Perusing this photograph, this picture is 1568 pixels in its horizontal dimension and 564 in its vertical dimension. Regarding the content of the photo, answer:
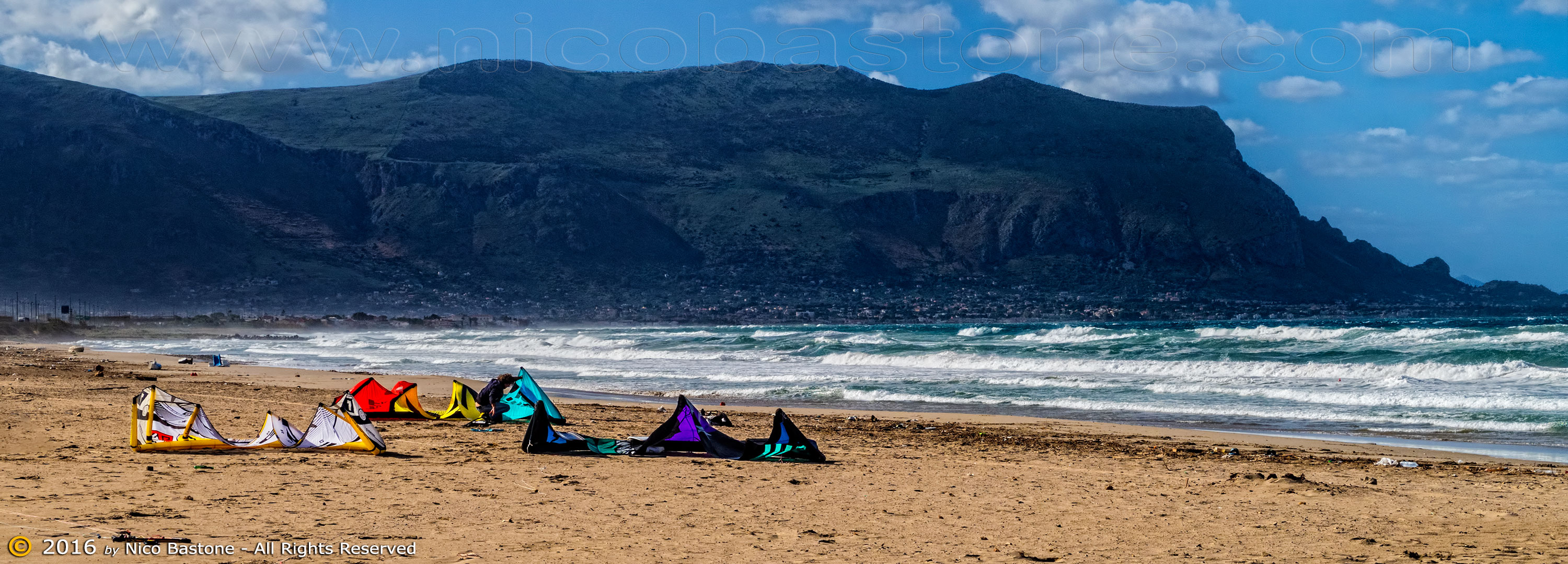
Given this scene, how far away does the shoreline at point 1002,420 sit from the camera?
11.0m

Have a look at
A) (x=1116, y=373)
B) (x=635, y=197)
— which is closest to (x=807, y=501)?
(x=1116, y=373)

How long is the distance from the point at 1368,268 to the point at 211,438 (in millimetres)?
131359

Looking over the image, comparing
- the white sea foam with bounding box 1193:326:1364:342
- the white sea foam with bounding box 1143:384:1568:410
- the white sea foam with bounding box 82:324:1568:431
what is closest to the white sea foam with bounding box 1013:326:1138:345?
the white sea foam with bounding box 82:324:1568:431

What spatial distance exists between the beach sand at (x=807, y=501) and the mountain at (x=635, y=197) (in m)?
80.6

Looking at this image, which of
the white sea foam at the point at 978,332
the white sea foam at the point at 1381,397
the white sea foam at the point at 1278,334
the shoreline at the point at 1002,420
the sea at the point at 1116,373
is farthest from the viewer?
the white sea foam at the point at 978,332

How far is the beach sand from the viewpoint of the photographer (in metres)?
6.08

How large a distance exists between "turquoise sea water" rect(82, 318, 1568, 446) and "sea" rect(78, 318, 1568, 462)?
0.26 ft

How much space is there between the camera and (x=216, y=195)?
9312 centimetres

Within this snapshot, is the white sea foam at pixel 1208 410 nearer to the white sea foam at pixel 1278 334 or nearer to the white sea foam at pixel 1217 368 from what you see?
the white sea foam at pixel 1217 368

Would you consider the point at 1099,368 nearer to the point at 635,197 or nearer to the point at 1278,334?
the point at 1278,334

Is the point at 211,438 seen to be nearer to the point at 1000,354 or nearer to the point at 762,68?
the point at 1000,354

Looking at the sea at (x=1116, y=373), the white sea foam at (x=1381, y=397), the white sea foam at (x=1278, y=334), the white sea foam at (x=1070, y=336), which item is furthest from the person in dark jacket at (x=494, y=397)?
the white sea foam at (x=1070, y=336)

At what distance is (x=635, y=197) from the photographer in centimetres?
10700

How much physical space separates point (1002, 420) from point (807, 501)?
24.4 feet
